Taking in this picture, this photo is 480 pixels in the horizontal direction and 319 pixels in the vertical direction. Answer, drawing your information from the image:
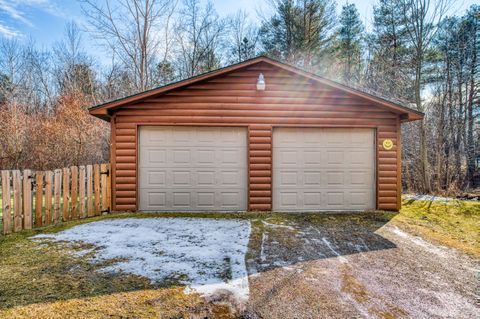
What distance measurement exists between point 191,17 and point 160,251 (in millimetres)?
15324

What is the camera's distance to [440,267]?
11.1ft

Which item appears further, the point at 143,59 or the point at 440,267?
the point at 143,59

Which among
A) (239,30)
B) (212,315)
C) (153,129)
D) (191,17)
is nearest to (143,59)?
(191,17)

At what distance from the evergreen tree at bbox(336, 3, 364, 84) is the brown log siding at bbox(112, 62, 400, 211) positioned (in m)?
10.1

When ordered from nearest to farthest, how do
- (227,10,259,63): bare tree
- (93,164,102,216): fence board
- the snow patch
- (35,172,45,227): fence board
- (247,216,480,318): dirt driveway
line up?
(247,216,480,318): dirt driveway → the snow patch → (35,172,45,227): fence board → (93,164,102,216): fence board → (227,10,259,63): bare tree

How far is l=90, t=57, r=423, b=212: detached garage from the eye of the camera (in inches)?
252

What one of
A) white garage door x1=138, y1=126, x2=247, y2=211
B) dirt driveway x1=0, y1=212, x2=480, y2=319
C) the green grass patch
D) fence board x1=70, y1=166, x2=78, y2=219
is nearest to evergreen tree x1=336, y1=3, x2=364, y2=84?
the green grass patch

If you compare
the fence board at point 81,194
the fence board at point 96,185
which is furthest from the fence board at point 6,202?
the fence board at point 96,185

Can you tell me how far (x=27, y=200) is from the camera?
15.6 ft

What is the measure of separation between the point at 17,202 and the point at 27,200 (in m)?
0.14

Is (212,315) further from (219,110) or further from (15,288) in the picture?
(219,110)

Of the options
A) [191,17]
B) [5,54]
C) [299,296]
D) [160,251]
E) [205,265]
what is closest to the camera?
[299,296]

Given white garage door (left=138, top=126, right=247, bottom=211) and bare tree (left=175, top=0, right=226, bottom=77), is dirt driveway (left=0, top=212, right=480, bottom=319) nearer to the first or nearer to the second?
white garage door (left=138, top=126, right=247, bottom=211)

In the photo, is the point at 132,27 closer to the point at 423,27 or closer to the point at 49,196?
the point at 49,196
